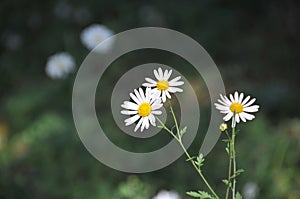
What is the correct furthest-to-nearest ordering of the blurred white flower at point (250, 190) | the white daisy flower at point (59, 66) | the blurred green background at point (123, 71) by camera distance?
the white daisy flower at point (59, 66) → the blurred green background at point (123, 71) → the blurred white flower at point (250, 190)

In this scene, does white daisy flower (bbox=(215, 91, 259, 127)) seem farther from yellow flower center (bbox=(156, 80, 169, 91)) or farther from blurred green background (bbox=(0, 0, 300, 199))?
blurred green background (bbox=(0, 0, 300, 199))

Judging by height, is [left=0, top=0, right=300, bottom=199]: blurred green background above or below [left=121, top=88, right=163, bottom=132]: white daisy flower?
above

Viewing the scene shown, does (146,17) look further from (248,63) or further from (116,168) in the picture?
(116,168)

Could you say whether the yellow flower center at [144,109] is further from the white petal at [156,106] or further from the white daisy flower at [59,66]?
the white daisy flower at [59,66]

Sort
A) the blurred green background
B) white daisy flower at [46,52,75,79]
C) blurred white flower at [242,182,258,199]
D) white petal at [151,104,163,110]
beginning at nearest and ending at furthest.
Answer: white petal at [151,104,163,110] → blurred white flower at [242,182,258,199] → the blurred green background → white daisy flower at [46,52,75,79]

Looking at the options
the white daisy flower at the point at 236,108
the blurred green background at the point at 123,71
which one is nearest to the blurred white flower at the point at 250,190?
the blurred green background at the point at 123,71

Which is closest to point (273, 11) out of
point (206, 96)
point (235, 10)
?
point (235, 10)

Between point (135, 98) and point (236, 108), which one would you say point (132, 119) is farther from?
point (236, 108)

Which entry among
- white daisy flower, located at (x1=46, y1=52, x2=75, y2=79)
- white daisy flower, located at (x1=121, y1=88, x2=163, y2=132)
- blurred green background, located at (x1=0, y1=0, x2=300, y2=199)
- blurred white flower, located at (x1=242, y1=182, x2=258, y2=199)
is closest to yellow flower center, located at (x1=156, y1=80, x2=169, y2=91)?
white daisy flower, located at (x1=121, y1=88, x2=163, y2=132)

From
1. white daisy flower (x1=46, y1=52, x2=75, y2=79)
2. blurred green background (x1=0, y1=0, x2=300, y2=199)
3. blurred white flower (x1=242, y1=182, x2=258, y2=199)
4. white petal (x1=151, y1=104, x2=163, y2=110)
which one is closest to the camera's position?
white petal (x1=151, y1=104, x2=163, y2=110)
